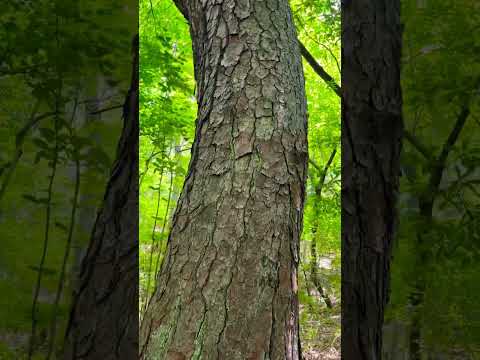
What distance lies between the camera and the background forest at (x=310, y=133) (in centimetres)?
205

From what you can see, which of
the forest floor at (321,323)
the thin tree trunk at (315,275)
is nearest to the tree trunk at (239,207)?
the forest floor at (321,323)

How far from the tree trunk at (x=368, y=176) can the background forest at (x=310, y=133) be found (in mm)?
1082

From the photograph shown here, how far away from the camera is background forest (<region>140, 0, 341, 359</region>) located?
205 cm

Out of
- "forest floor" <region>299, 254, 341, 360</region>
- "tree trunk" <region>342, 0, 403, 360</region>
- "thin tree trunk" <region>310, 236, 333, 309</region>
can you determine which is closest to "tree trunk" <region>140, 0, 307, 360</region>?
"tree trunk" <region>342, 0, 403, 360</region>

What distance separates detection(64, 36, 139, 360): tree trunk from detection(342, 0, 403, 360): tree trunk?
0.47 meters

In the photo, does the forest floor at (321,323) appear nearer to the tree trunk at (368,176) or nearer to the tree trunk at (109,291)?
the tree trunk at (368,176)

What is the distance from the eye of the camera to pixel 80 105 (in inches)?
31.6

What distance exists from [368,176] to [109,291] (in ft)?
1.98

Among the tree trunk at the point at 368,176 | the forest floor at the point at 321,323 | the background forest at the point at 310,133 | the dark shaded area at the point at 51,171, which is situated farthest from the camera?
the background forest at the point at 310,133

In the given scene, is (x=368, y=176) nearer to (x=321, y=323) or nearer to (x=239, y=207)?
(x=239, y=207)

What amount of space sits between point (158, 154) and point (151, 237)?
0.57 m

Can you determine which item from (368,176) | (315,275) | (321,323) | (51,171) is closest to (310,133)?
(315,275)

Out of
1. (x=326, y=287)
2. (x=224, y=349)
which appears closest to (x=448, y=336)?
(x=224, y=349)

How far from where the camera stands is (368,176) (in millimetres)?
873
